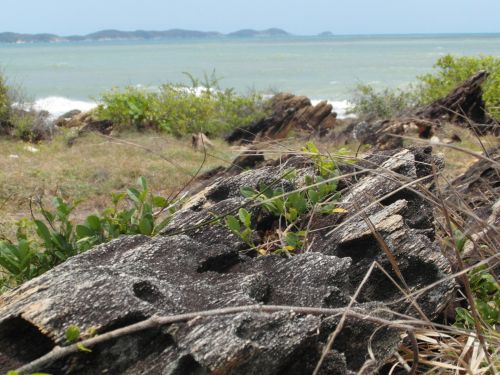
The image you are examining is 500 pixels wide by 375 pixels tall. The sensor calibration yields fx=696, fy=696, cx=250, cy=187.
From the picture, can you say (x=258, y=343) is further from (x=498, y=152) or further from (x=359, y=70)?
(x=359, y=70)

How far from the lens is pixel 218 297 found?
2.55 metres

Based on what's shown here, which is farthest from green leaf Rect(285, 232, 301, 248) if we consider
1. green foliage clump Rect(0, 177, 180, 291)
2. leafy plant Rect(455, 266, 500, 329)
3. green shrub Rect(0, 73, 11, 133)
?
green shrub Rect(0, 73, 11, 133)

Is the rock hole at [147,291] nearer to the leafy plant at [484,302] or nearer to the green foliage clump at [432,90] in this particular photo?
the leafy plant at [484,302]

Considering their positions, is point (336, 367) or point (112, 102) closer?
point (336, 367)

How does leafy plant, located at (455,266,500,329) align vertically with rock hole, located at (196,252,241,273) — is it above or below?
below

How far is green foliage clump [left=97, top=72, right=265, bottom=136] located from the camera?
14.7 meters

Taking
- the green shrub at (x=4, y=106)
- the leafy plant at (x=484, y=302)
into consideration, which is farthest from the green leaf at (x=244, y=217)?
the green shrub at (x=4, y=106)

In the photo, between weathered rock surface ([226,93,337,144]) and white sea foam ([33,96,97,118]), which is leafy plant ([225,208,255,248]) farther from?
white sea foam ([33,96,97,118])

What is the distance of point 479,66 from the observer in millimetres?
15773

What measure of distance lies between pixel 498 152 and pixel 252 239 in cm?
372

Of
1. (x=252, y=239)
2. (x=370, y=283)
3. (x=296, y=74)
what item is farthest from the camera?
(x=296, y=74)

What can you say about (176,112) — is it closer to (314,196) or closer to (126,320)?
(314,196)

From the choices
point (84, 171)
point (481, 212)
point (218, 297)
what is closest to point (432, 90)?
point (84, 171)

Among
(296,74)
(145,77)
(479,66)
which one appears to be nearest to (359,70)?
(296,74)
